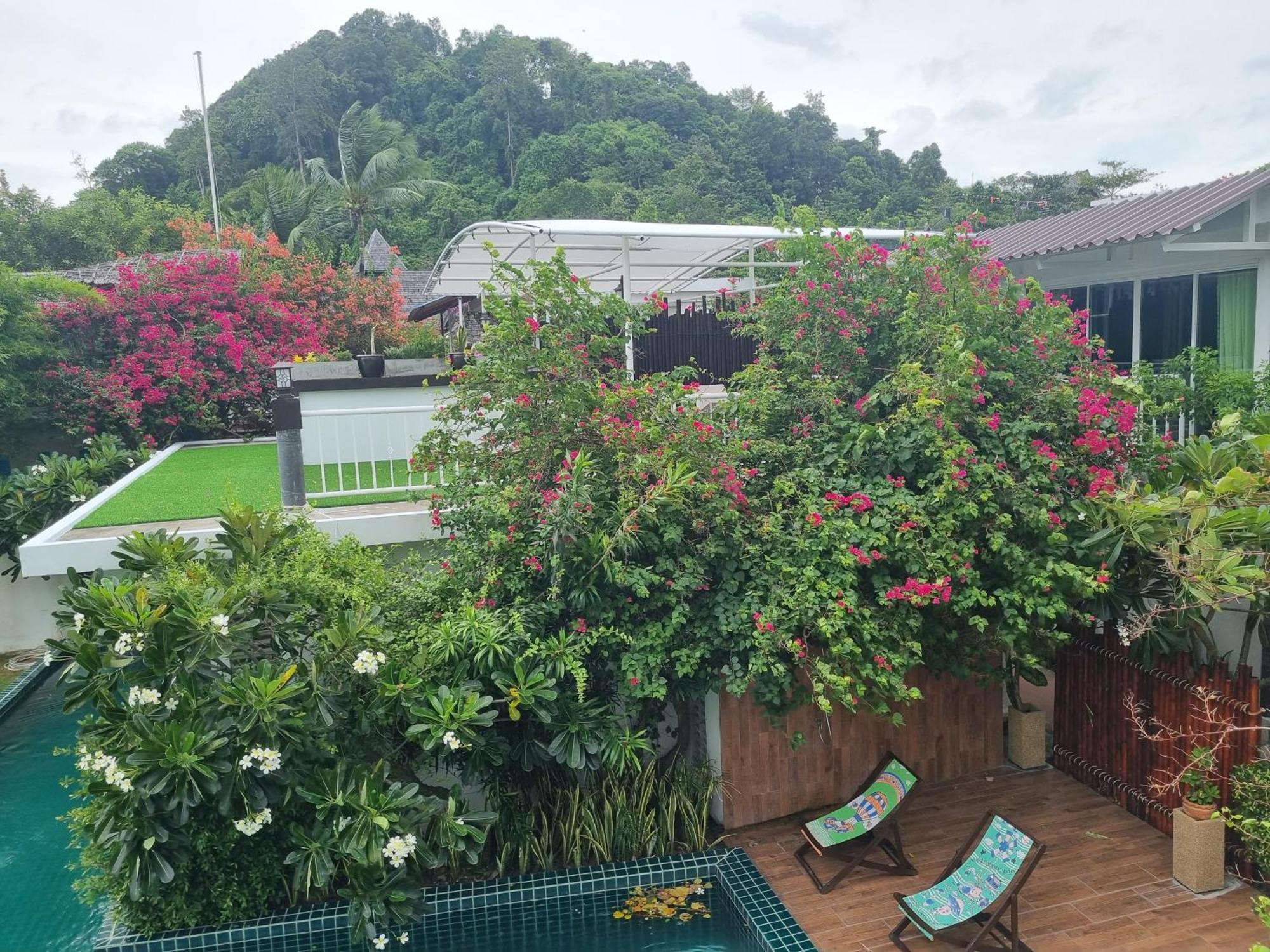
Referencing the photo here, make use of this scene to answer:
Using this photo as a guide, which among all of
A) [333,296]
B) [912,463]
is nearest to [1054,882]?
[912,463]

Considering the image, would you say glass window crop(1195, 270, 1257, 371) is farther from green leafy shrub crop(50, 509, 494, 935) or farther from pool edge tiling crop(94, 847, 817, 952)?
green leafy shrub crop(50, 509, 494, 935)

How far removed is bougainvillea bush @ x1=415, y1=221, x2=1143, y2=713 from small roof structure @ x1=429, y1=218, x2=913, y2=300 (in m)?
2.28

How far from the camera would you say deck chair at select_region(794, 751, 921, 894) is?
5.77 meters

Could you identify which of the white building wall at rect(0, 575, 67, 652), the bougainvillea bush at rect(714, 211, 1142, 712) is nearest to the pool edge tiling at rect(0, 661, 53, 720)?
the white building wall at rect(0, 575, 67, 652)

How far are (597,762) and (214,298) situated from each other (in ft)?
46.4

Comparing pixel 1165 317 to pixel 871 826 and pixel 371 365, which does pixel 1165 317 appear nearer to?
pixel 871 826

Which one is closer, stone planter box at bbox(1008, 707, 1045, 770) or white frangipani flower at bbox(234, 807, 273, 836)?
white frangipani flower at bbox(234, 807, 273, 836)

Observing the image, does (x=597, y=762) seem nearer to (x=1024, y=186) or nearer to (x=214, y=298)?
(x=214, y=298)

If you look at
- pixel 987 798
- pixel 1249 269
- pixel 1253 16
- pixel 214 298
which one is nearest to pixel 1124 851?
Result: pixel 987 798

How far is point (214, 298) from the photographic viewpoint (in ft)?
54.5

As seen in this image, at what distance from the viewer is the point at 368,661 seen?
529cm

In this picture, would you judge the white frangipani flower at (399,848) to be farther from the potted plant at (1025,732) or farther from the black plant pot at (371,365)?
the black plant pot at (371,365)

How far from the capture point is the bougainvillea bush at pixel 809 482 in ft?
18.5

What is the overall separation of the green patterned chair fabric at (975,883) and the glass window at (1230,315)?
6350mm
